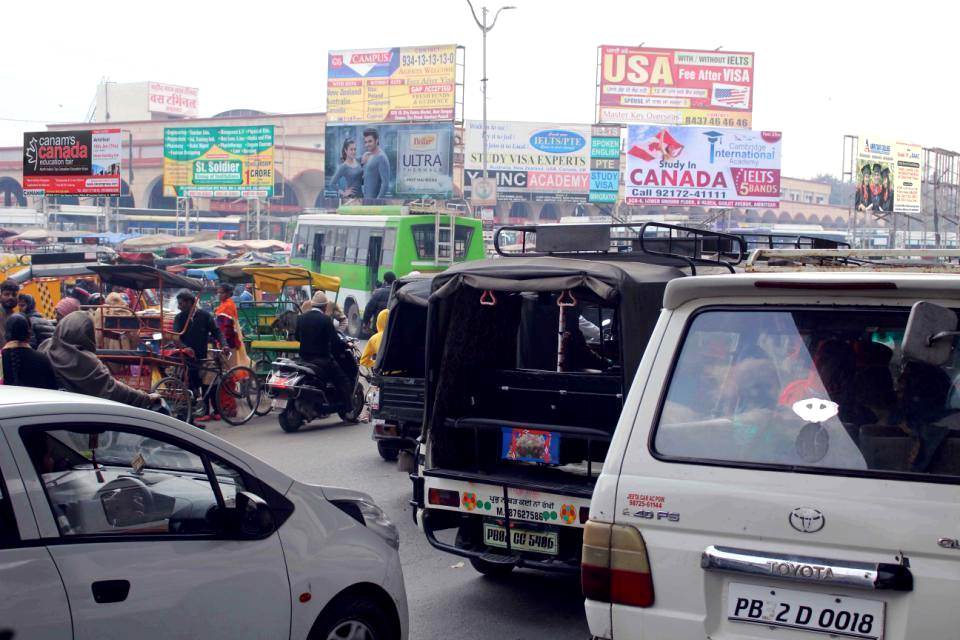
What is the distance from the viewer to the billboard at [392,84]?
49.2 meters

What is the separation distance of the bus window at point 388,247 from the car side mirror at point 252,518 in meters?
24.1

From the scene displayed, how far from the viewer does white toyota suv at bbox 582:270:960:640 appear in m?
2.94

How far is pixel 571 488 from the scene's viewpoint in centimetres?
601

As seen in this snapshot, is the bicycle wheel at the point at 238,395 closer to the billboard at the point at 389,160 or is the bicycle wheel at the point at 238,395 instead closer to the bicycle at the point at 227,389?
the bicycle at the point at 227,389

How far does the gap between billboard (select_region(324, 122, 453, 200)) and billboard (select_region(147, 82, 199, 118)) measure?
204 feet

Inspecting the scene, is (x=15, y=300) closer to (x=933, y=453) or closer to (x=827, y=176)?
(x=933, y=453)

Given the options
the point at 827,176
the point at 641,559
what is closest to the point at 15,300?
the point at 641,559

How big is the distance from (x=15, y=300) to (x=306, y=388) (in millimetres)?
3489

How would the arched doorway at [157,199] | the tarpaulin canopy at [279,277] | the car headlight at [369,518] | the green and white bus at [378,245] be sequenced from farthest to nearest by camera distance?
the arched doorway at [157,199]
the green and white bus at [378,245]
the tarpaulin canopy at [279,277]
the car headlight at [369,518]

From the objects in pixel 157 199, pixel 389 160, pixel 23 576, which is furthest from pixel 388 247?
pixel 157 199

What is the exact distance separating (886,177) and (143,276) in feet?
149

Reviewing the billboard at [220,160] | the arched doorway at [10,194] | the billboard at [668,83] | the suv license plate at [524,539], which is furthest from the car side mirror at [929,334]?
the arched doorway at [10,194]

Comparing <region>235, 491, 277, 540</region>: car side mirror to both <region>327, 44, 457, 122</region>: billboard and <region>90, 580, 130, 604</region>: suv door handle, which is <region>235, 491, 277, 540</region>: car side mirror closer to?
<region>90, 580, 130, 604</region>: suv door handle

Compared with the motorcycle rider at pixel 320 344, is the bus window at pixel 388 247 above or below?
above
